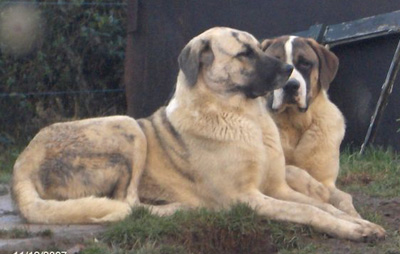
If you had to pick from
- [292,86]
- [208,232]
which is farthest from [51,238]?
[292,86]

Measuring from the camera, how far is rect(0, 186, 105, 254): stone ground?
Result: 14.7 feet

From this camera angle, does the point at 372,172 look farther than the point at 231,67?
Yes

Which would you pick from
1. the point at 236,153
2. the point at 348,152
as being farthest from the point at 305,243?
the point at 348,152

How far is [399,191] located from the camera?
240 inches

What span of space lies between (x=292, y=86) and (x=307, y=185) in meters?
0.62

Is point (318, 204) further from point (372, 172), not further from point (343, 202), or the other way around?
point (372, 172)

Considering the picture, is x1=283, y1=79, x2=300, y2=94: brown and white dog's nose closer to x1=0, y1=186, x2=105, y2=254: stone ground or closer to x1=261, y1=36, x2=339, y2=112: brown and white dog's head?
x1=261, y1=36, x2=339, y2=112: brown and white dog's head

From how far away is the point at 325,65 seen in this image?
5961 mm

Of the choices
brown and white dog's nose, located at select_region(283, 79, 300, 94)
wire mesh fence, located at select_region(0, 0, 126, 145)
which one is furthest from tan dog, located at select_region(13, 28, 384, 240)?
wire mesh fence, located at select_region(0, 0, 126, 145)

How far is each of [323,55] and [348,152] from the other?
1793 millimetres

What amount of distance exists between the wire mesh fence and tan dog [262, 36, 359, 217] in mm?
3918

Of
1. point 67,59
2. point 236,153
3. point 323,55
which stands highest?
point 323,55

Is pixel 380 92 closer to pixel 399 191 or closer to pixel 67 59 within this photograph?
pixel 399 191

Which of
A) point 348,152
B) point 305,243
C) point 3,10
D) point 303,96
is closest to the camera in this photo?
point 305,243
